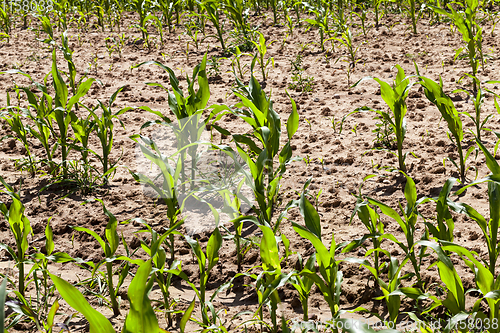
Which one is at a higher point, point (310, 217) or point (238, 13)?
point (238, 13)

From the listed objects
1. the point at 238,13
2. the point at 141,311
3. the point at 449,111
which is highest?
the point at 238,13

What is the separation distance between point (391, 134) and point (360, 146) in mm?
313

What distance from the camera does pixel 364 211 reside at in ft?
6.36

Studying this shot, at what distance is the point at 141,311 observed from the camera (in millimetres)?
1230

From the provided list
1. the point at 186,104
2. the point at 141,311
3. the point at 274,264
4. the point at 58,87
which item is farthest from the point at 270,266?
the point at 58,87

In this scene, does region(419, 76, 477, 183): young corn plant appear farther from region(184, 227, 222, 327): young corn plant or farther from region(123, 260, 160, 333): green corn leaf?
region(123, 260, 160, 333): green corn leaf

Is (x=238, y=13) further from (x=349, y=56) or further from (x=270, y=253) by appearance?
(x=270, y=253)

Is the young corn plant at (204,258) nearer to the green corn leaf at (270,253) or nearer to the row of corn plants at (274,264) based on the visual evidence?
the row of corn plants at (274,264)

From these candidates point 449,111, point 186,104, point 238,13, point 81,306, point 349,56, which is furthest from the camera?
point 238,13

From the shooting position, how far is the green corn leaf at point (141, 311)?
48.4 inches

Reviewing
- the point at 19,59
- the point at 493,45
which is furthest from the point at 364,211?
the point at 19,59

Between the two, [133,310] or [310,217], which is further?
[310,217]

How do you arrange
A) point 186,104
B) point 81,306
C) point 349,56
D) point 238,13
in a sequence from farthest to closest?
point 238,13, point 349,56, point 186,104, point 81,306

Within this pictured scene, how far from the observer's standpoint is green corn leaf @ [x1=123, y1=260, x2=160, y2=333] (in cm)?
123
